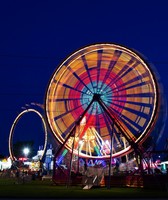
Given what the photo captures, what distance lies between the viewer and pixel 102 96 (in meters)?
36.4

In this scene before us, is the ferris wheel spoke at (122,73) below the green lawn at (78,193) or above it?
above

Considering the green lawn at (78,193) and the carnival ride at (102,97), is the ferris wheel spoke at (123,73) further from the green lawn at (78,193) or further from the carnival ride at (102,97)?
the green lawn at (78,193)

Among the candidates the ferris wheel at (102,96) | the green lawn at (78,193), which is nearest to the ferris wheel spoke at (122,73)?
the ferris wheel at (102,96)

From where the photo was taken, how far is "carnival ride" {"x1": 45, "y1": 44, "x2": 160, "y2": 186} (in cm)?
3541

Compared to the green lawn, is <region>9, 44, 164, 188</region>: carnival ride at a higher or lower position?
higher

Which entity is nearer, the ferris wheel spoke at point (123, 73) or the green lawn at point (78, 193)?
the green lawn at point (78, 193)

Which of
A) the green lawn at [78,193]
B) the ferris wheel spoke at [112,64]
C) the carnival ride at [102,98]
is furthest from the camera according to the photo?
the ferris wheel spoke at [112,64]

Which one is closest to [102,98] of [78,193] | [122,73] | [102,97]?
[102,97]

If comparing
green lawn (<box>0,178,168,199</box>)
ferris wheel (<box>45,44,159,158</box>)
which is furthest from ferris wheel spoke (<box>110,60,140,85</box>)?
green lawn (<box>0,178,168,199</box>)

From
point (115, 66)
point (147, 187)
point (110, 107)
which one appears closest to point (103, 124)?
point (110, 107)

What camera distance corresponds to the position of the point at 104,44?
37188 millimetres

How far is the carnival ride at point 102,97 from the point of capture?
116 ft

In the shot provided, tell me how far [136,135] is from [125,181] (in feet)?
16.3

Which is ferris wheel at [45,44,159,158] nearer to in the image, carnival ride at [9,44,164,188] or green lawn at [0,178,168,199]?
carnival ride at [9,44,164,188]
